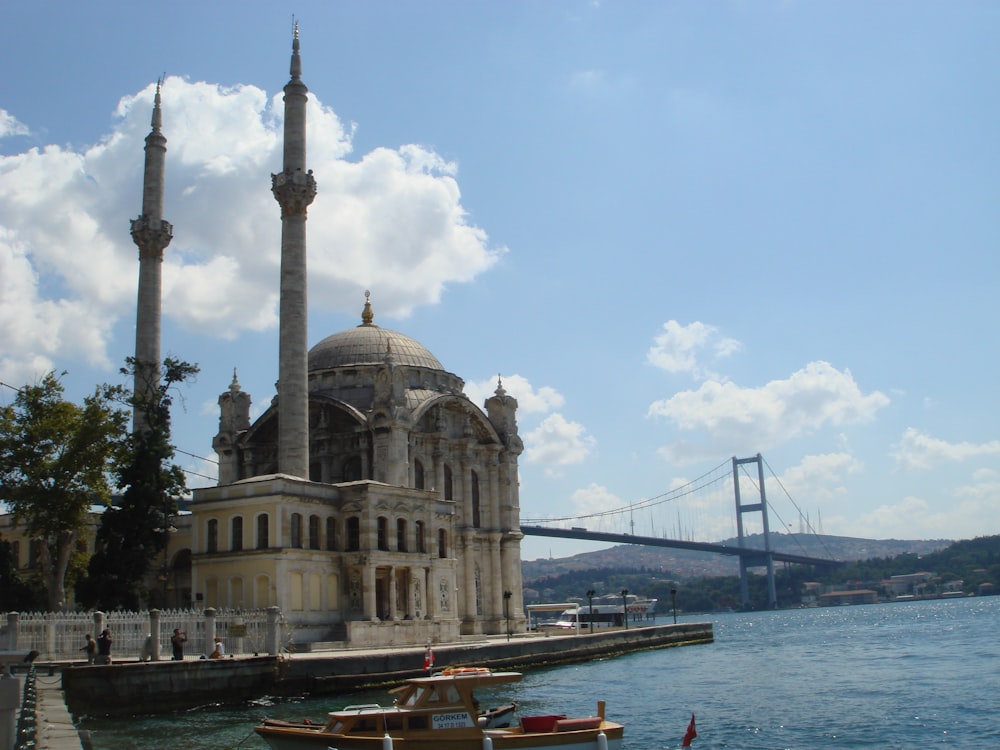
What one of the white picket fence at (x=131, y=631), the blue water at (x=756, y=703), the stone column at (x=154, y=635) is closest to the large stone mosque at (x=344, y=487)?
the white picket fence at (x=131, y=631)

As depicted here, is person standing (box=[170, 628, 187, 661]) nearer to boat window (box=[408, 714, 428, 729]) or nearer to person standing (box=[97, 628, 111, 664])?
person standing (box=[97, 628, 111, 664])

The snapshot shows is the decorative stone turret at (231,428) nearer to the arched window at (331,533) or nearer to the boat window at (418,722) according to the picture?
the arched window at (331,533)

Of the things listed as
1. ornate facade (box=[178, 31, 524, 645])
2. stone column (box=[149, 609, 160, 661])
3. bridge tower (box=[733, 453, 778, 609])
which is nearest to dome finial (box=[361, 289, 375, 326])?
ornate facade (box=[178, 31, 524, 645])

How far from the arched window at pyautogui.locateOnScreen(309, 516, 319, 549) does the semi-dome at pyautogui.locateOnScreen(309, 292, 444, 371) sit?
45.8 ft

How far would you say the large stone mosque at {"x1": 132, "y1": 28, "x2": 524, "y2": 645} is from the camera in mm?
38062

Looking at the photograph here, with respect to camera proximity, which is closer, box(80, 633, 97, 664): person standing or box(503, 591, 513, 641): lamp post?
box(80, 633, 97, 664): person standing

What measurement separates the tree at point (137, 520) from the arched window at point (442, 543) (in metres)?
12.6

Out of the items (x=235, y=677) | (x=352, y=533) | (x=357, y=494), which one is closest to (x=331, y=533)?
(x=352, y=533)

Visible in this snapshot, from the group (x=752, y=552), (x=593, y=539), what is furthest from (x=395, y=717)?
(x=752, y=552)

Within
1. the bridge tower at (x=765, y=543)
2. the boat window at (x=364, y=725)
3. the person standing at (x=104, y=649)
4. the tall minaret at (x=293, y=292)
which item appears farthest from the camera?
the bridge tower at (x=765, y=543)

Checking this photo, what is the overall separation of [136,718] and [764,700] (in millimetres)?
16777

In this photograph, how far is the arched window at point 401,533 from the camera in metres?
41.7

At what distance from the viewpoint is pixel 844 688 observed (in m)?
32.7

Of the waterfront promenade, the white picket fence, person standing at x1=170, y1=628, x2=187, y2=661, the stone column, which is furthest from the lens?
the stone column
